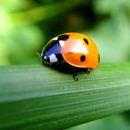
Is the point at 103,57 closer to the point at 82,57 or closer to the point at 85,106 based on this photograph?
the point at 82,57

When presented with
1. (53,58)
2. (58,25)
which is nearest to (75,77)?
(53,58)

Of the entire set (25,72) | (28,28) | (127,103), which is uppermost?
(28,28)

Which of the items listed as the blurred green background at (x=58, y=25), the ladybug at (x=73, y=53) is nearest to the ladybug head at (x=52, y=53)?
the ladybug at (x=73, y=53)

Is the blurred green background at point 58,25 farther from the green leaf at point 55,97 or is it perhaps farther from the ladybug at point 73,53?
the green leaf at point 55,97

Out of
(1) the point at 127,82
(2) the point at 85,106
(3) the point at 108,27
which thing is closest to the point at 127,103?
(1) the point at 127,82

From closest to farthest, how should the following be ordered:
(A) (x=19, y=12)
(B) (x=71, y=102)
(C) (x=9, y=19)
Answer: (B) (x=71, y=102) → (C) (x=9, y=19) → (A) (x=19, y=12)

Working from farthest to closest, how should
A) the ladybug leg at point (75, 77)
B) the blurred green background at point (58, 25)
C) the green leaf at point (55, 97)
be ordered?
the blurred green background at point (58, 25) < the ladybug leg at point (75, 77) < the green leaf at point (55, 97)

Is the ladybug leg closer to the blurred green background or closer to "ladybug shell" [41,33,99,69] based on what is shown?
"ladybug shell" [41,33,99,69]

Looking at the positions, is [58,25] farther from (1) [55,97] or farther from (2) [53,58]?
(1) [55,97]
